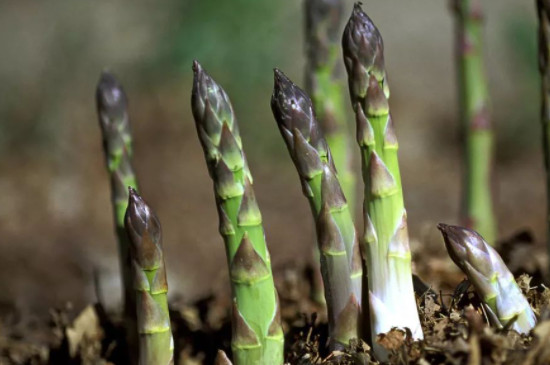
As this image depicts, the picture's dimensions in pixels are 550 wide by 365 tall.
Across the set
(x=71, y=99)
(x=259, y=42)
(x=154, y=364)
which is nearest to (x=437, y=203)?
(x=259, y=42)

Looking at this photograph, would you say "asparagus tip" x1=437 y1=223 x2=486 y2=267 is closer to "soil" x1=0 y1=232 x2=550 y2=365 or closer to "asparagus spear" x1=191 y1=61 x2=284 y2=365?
"soil" x1=0 y1=232 x2=550 y2=365

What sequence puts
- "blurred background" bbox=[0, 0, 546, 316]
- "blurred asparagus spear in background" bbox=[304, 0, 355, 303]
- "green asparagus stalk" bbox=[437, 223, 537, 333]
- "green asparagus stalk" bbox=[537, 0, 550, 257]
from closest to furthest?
"green asparagus stalk" bbox=[437, 223, 537, 333] < "green asparagus stalk" bbox=[537, 0, 550, 257] < "blurred asparagus spear in background" bbox=[304, 0, 355, 303] < "blurred background" bbox=[0, 0, 546, 316]

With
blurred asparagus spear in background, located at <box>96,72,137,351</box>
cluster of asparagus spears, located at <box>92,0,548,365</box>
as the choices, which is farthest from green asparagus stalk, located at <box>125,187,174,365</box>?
blurred asparagus spear in background, located at <box>96,72,137,351</box>

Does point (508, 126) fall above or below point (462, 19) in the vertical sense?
below

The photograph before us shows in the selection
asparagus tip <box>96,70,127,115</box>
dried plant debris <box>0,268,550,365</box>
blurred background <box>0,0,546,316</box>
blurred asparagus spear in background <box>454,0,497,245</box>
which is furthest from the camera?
blurred background <box>0,0,546,316</box>

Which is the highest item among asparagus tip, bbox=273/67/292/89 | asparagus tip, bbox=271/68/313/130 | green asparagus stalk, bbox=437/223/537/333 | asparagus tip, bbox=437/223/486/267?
asparagus tip, bbox=273/67/292/89

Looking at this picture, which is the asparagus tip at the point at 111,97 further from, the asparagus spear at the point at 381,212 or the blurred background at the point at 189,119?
the blurred background at the point at 189,119

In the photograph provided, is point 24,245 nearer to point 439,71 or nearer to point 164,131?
point 164,131

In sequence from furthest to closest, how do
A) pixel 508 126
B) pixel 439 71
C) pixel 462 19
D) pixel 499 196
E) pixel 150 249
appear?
1. pixel 439 71
2. pixel 508 126
3. pixel 499 196
4. pixel 462 19
5. pixel 150 249
